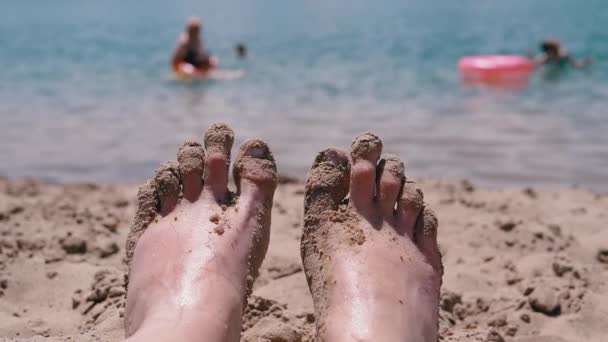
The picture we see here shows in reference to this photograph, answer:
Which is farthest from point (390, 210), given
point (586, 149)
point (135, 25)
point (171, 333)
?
point (135, 25)

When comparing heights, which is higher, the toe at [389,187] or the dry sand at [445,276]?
the toe at [389,187]

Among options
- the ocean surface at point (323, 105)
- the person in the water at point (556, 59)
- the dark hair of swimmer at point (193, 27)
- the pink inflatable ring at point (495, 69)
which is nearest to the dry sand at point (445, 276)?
the ocean surface at point (323, 105)

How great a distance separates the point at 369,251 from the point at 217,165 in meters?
0.61

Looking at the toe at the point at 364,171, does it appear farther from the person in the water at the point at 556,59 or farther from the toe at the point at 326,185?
the person in the water at the point at 556,59

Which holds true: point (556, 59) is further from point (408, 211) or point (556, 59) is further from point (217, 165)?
point (217, 165)

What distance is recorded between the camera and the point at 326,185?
226cm

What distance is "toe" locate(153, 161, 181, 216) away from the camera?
7.50 ft

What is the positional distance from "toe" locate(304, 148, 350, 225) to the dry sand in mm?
354

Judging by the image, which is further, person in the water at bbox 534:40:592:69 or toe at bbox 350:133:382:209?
person in the water at bbox 534:40:592:69

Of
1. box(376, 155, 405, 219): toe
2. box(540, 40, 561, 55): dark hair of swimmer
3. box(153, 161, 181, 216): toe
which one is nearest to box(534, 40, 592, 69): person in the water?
box(540, 40, 561, 55): dark hair of swimmer

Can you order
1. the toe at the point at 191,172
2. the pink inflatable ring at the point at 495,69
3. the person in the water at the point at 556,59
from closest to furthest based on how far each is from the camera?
the toe at the point at 191,172
the pink inflatable ring at the point at 495,69
the person in the water at the point at 556,59

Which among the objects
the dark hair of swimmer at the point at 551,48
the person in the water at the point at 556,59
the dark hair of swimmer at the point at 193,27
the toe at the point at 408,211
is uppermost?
the dark hair of swimmer at the point at 193,27

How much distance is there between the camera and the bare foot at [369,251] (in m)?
1.85

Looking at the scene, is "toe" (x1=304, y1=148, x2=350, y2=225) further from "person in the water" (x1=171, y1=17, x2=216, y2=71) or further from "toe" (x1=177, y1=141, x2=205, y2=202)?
"person in the water" (x1=171, y1=17, x2=216, y2=71)
